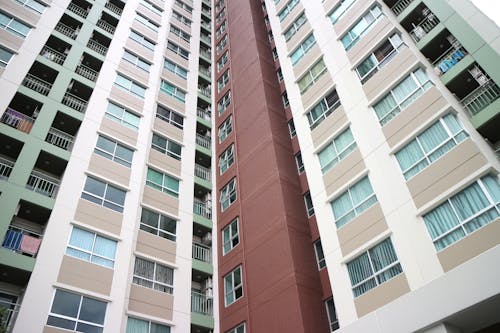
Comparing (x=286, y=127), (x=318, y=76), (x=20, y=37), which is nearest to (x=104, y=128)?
(x=20, y=37)

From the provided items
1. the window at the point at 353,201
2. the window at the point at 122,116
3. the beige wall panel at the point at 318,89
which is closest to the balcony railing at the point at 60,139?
the window at the point at 122,116

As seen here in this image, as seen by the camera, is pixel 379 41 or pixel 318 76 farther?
pixel 318 76

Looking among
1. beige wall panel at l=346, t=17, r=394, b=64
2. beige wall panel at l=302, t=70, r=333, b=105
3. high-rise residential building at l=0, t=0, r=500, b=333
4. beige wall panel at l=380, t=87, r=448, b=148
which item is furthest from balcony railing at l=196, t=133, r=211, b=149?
beige wall panel at l=380, t=87, r=448, b=148

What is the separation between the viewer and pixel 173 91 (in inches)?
1326

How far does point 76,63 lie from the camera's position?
92.2ft

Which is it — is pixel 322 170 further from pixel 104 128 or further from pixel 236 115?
pixel 104 128

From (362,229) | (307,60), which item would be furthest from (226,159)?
(362,229)

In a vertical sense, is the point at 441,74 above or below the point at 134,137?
below

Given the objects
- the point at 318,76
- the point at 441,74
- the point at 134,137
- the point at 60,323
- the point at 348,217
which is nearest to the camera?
the point at 60,323

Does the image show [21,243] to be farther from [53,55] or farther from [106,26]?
[106,26]

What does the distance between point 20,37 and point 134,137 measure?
31.2 ft

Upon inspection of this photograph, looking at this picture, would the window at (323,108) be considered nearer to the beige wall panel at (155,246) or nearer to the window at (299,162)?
the window at (299,162)

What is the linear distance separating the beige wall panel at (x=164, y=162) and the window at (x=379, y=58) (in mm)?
13255

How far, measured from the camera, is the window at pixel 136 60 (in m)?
32.1
